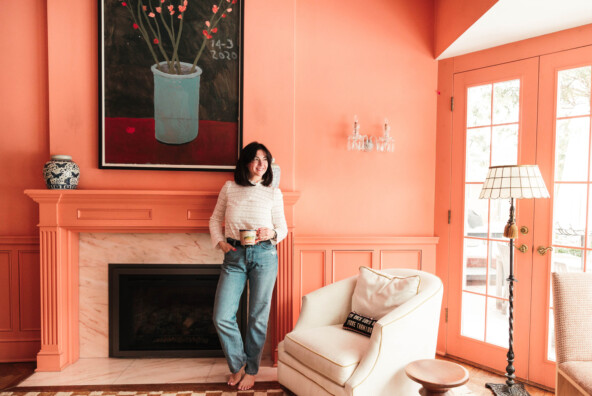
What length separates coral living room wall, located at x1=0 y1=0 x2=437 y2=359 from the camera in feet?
9.48

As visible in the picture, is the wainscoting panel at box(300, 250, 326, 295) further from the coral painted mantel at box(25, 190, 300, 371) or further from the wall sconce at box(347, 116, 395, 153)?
the wall sconce at box(347, 116, 395, 153)

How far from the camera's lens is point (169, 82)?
9.61 ft

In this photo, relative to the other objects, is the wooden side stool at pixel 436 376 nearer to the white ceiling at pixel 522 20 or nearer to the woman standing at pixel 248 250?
the woman standing at pixel 248 250

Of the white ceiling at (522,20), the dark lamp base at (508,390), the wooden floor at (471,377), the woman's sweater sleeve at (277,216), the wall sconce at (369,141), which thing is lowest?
the wooden floor at (471,377)

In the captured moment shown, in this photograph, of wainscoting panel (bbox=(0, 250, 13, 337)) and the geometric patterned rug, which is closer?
the geometric patterned rug

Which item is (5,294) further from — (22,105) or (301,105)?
(301,105)

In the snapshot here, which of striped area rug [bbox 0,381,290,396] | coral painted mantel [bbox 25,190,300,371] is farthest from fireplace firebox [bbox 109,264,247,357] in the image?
striped area rug [bbox 0,381,290,396]

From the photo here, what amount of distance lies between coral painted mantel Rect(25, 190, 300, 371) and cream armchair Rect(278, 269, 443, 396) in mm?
653

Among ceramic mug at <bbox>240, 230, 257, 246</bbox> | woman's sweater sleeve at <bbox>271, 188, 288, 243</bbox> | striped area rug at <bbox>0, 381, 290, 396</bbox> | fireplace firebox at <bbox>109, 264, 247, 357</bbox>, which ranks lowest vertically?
striped area rug at <bbox>0, 381, 290, 396</bbox>

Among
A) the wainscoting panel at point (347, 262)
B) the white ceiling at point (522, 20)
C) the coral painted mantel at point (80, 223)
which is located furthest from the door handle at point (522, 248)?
the coral painted mantel at point (80, 223)

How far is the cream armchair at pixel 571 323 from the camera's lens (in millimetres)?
1896

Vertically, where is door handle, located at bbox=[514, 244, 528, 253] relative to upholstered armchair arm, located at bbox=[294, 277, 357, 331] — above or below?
above

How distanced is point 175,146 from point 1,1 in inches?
68.6

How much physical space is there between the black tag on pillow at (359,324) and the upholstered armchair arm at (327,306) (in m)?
0.13
